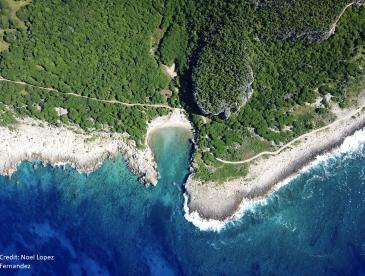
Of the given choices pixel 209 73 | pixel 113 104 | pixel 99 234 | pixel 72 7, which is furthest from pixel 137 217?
pixel 72 7

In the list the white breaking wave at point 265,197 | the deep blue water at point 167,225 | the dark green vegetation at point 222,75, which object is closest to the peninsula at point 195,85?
the dark green vegetation at point 222,75

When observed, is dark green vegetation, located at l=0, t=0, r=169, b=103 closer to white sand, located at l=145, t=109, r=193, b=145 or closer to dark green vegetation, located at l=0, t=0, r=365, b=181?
dark green vegetation, located at l=0, t=0, r=365, b=181

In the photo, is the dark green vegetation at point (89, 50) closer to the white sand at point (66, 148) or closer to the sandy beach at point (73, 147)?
the sandy beach at point (73, 147)

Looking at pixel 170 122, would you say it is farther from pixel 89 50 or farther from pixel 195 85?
pixel 89 50

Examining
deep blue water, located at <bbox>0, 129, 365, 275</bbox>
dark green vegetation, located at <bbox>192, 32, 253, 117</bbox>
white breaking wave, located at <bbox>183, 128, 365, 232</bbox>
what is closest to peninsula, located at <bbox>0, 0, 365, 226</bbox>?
dark green vegetation, located at <bbox>192, 32, 253, 117</bbox>

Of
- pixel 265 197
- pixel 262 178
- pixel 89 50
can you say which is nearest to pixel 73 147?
pixel 89 50

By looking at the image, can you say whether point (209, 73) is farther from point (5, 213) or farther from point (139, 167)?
point (5, 213)

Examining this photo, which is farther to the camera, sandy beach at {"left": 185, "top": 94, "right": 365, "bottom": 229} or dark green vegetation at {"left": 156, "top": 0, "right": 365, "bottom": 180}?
sandy beach at {"left": 185, "top": 94, "right": 365, "bottom": 229}

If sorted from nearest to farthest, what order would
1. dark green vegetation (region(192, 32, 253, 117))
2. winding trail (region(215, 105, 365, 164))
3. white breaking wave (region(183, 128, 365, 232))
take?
dark green vegetation (region(192, 32, 253, 117))
winding trail (region(215, 105, 365, 164))
white breaking wave (region(183, 128, 365, 232))
